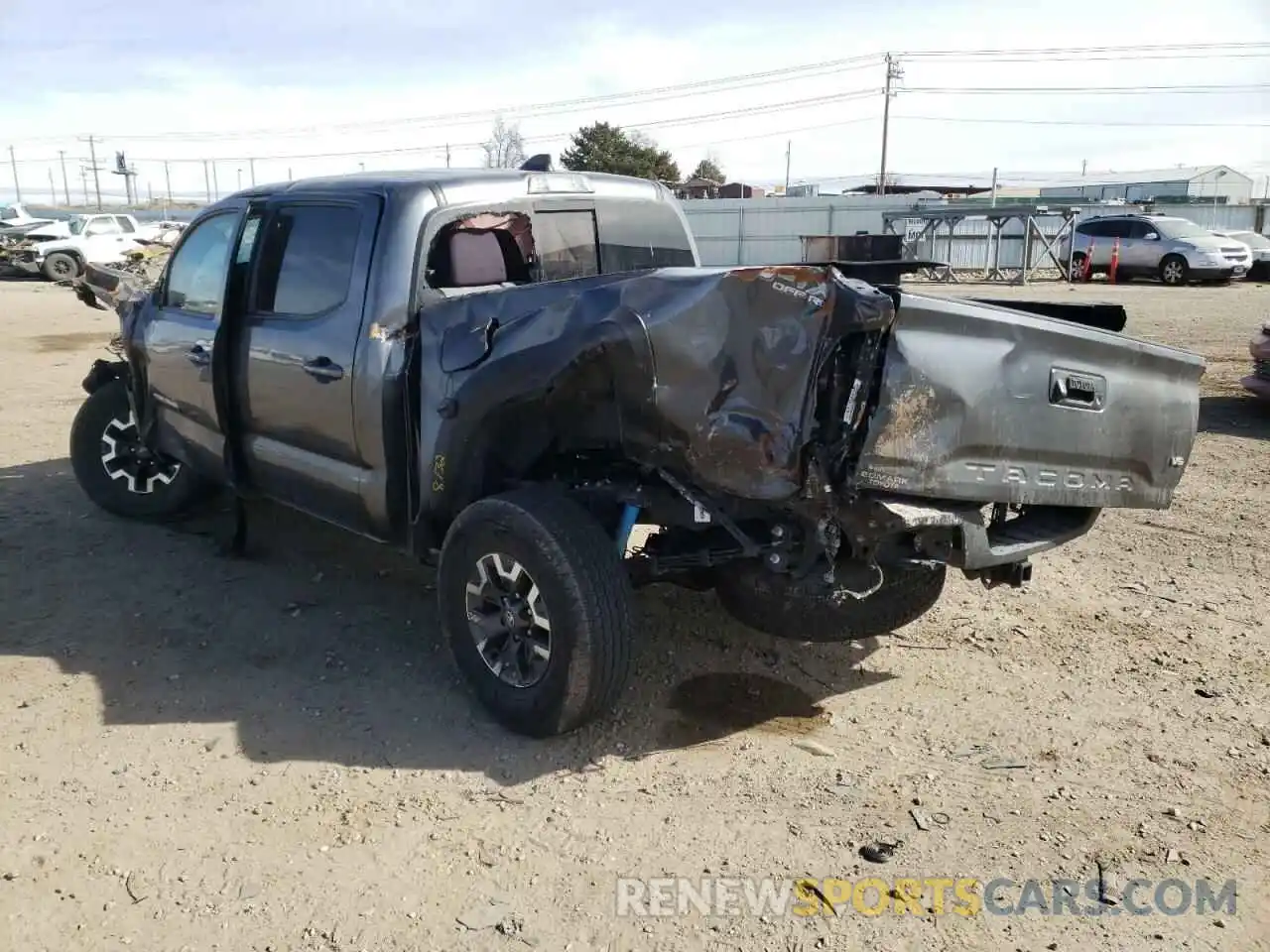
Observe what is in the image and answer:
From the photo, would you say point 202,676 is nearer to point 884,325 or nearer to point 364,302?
point 364,302

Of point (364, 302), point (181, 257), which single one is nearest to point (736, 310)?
point (364, 302)

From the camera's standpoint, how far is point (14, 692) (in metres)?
4.31

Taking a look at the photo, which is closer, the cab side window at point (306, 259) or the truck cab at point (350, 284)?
the truck cab at point (350, 284)

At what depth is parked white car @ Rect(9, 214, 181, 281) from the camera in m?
28.3

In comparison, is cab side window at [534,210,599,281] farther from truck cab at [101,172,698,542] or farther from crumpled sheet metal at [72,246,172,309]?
crumpled sheet metal at [72,246,172,309]

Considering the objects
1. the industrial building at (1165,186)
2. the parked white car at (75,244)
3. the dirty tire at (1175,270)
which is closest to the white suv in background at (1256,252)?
the dirty tire at (1175,270)

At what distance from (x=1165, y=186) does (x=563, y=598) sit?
61.3 m

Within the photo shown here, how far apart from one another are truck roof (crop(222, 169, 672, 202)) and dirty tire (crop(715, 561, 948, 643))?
1.92 m

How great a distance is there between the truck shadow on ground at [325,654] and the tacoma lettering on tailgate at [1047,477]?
1.22m

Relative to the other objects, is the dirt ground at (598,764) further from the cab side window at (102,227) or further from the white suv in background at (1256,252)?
the cab side window at (102,227)

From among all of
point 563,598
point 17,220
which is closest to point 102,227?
point 17,220

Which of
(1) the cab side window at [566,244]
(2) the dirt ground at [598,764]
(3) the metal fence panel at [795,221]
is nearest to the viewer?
(2) the dirt ground at [598,764]

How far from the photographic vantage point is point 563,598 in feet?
11.8

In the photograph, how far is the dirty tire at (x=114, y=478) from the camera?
6.52 metres
